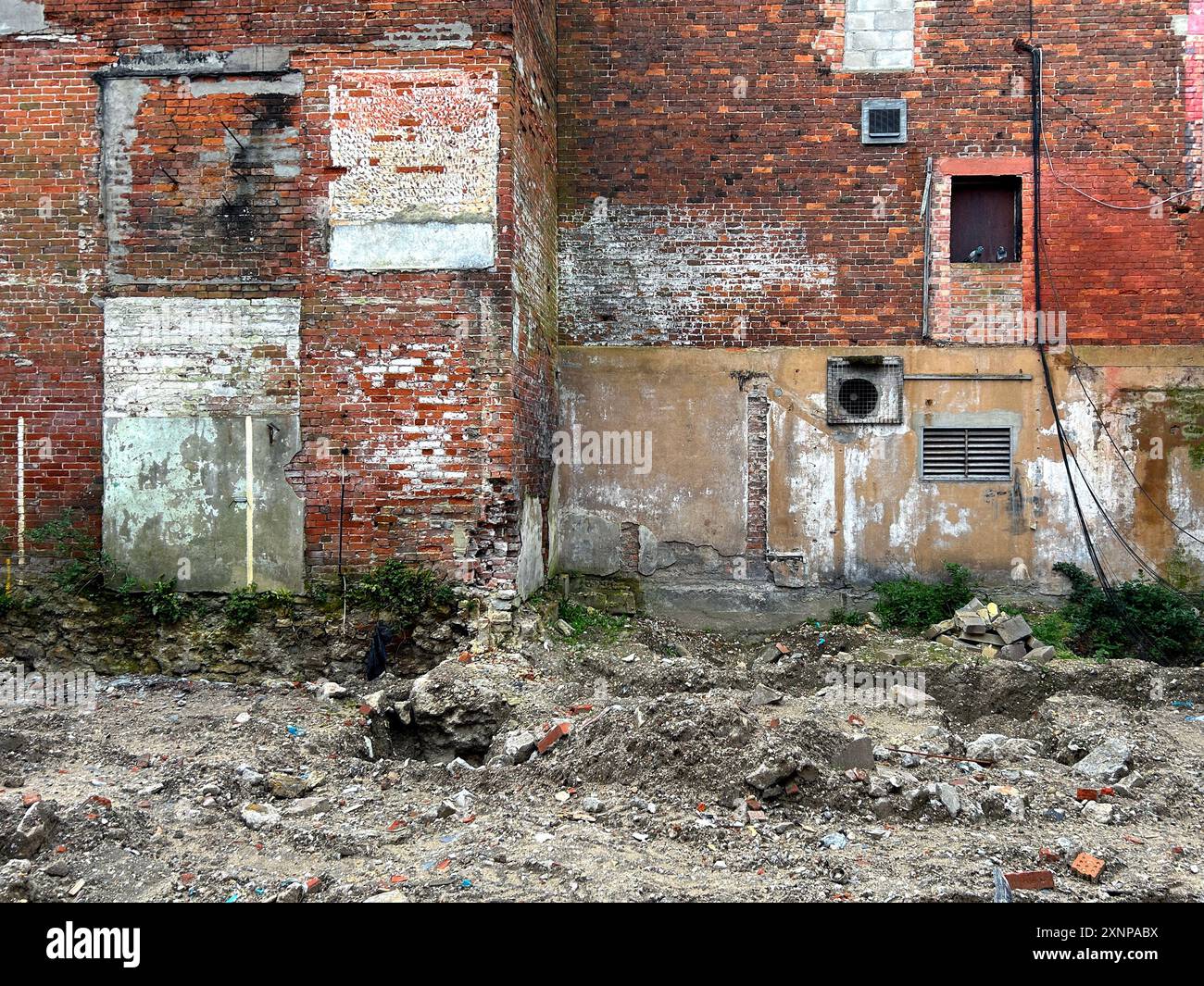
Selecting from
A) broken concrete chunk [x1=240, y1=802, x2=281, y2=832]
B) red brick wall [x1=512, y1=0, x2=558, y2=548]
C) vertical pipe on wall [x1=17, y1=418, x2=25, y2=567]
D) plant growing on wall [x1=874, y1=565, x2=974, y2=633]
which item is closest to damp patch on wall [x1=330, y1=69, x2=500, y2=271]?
red brick wall [x1=512, y1=0, x2=558, y2=548]

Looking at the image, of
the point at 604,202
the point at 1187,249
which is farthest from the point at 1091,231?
the point at 604,202

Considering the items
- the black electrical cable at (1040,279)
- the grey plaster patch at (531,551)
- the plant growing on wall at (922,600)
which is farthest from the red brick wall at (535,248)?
the black electrical cable at (1040,279)

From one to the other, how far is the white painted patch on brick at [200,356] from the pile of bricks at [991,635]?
6477 millimetres

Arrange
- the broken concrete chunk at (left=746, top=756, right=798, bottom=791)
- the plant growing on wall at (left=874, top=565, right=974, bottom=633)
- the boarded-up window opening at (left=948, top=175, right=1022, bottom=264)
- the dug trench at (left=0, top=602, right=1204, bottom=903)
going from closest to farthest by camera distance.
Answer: the dug trench at (left=0, top=602, right=1204, bottom=903)
the broken concrete chunk at (left=746, top=756, right=798, bottom=791)
the plant growing on wall at (left=874, top=565, right=974, bottom=633)
the boarded-up window opening at (left=948, top=175, right=1022, bottom=264)

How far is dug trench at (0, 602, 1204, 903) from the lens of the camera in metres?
4.07

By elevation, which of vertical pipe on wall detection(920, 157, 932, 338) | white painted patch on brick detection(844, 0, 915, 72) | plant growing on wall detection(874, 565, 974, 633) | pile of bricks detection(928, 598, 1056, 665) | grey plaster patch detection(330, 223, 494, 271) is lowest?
pile of bricks detection(928, 598, 1056, 665)

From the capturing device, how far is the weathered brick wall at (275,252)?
718 cm

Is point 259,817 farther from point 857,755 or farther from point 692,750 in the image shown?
point 857,755

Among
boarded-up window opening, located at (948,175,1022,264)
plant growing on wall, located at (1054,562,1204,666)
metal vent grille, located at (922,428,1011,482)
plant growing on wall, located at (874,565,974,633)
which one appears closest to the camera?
plant growing on wall, located at (1054,562,1204,666)

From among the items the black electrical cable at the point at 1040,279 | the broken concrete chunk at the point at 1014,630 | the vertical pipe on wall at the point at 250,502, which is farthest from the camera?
the black electrical cable at the point at 1040,279

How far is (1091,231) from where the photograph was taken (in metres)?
8.81

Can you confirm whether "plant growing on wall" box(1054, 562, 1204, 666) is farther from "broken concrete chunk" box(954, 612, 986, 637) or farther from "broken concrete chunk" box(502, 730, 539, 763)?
"broken concrete chunk" box(502, 730, 539, 763)

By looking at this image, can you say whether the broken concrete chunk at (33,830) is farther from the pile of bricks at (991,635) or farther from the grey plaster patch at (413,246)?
the pile of bricks at (991,635)

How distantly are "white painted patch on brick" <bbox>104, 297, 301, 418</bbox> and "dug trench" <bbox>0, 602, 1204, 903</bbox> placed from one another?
7.88ft
